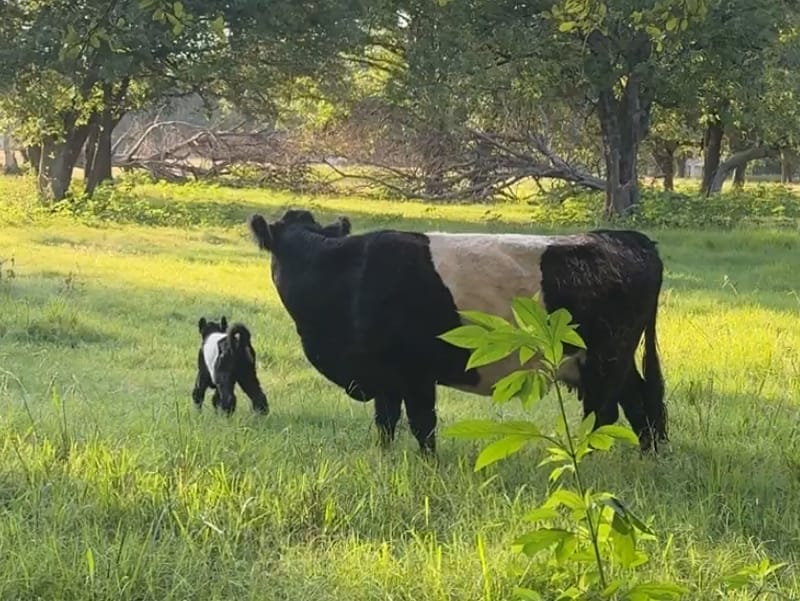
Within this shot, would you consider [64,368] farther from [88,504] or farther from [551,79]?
[551,79]

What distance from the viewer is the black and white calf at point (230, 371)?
694 centimetres

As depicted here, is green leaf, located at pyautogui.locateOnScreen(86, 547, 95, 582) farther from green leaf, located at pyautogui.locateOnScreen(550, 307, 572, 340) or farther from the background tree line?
the background tree line

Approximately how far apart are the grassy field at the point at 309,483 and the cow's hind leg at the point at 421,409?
0.10m

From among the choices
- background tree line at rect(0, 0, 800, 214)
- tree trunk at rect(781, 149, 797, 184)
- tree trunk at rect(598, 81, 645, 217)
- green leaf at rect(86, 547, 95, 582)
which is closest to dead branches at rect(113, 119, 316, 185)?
background tree line at rect(0, 0, 800, 214)

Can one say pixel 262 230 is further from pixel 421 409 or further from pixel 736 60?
pixel 736 60

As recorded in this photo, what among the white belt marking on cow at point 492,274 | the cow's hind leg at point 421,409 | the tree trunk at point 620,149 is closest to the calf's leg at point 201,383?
the cow's hind leg at point 421,409

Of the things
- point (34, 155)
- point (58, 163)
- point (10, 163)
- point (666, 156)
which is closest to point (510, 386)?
point (58, 163)

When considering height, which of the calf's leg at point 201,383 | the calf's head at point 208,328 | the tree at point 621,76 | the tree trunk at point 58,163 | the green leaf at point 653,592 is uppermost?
the tree at point 621,76

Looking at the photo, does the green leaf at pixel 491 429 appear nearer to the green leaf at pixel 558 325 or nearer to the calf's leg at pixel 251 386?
the green leaf at pixel 558 325

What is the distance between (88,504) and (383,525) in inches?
43.3

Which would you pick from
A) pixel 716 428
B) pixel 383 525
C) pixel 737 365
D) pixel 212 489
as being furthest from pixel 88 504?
pixel 737 365

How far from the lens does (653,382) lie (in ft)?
19.0

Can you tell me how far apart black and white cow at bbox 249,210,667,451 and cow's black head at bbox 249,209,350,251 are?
1.71ft

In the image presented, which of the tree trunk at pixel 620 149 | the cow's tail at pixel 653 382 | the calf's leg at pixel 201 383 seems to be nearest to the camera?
the cow's tail at pixel 653 382
